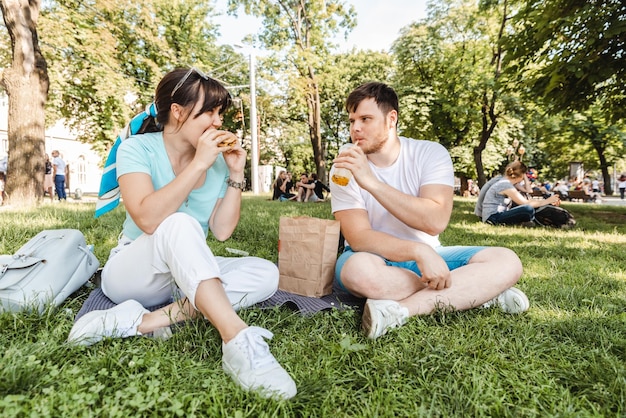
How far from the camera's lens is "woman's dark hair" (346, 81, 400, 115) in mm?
2725

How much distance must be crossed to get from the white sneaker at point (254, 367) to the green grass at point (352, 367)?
0.04m

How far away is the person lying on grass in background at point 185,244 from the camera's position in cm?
177

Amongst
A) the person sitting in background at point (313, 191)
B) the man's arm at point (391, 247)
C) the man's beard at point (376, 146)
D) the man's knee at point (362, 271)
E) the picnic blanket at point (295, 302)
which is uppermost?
the man's beard at point (376, 146)

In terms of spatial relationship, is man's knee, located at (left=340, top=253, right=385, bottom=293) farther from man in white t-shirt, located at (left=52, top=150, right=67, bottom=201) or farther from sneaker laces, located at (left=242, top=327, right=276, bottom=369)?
man in white t-shirt, located at (left=52, top=150, right=67, bottom=201)

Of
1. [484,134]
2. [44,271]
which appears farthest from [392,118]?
[484,134]

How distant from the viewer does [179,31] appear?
2078cm

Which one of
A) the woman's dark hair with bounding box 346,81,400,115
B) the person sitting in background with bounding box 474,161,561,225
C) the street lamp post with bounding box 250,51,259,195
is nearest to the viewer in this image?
the woman's dark hair with bounding box 346,81,400,115

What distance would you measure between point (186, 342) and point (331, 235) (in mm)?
1106

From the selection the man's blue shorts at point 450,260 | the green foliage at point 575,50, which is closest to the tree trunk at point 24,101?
the man's blue shorts at point 450,260

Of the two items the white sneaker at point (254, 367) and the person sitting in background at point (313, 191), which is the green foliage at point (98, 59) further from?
the white sneaker at point (254, 367)

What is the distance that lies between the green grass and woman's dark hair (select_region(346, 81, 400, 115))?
53.6 inches

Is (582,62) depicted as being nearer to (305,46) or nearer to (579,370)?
(579,370)

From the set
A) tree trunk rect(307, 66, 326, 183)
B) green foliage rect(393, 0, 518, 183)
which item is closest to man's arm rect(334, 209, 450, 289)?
tree trunk rect(307, 66, 326, 183)

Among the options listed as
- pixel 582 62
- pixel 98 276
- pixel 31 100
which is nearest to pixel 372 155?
pixel 98 276
